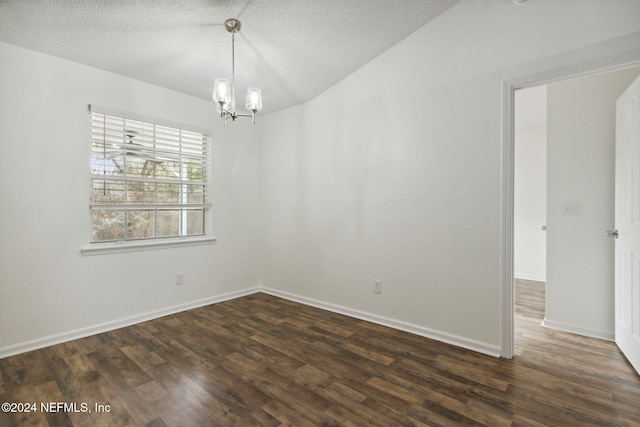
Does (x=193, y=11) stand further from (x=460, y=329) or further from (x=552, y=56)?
(x=460, y=329)

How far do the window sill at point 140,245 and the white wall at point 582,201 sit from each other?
3.64 m

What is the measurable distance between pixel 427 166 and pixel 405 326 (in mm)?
1481

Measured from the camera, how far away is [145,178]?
130 inches

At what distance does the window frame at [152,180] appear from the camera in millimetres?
2957

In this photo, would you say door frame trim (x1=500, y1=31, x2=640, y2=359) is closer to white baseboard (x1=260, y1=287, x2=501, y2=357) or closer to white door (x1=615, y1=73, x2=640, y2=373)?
white baseboard (x1=260, y1=287, x2=501, y2=357)

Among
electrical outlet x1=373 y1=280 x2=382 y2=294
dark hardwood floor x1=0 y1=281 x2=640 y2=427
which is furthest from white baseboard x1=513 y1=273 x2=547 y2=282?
electrical outlet x1=373 y1=280 x2=382 y2=294

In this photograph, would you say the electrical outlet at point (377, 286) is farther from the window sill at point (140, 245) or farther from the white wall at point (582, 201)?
the window sill at point (140, 245)

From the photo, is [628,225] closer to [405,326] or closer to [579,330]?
[579,330]

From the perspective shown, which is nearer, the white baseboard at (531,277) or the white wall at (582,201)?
the white wall at (582,201)

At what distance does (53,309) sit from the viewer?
2697mm

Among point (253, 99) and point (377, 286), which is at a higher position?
point (253, 99)

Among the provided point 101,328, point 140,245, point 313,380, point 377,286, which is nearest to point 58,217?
point 140,245

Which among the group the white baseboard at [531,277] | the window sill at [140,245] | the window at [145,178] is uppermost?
the window at [145,178]

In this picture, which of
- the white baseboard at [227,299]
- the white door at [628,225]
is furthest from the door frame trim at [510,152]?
the white door at [628,225]
